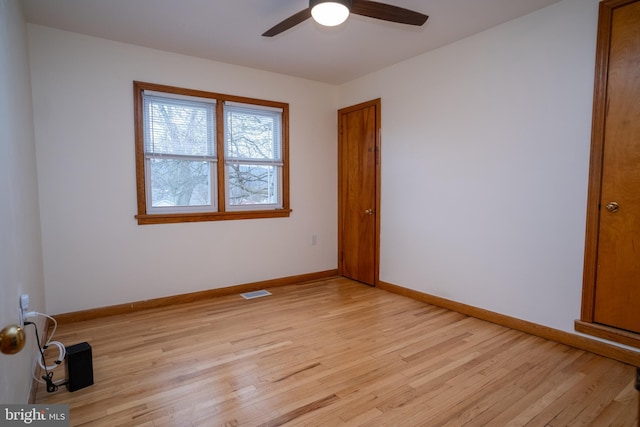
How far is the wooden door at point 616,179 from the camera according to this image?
2287mm

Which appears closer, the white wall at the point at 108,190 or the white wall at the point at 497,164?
the white wall at the point at 497,164

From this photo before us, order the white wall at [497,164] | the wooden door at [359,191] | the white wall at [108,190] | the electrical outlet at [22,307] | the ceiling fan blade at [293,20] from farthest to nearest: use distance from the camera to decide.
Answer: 1. the wooden door at [359,191]
2. the white wall at [108,190]
3. the white wall at [497,164]
4. the ceiling fan blade at [293,20]
5. the electrical outlet at [22,307]

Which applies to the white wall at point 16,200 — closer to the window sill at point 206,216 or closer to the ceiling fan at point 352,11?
the window sill at point 206,216

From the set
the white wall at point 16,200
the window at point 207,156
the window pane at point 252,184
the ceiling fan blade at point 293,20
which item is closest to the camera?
the white wall at point 16,200

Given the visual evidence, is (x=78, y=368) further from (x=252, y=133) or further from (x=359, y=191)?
(x=359, y=191)

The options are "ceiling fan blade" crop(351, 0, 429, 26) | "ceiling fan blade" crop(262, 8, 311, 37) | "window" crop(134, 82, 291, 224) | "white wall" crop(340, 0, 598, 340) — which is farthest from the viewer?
"window" crop(134, 82, 291, 224)

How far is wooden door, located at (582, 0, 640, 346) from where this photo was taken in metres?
2.29

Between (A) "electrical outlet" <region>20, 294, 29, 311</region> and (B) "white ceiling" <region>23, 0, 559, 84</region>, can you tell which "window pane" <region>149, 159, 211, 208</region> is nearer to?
(B) "white ceiling" <region>23, 0, 559, 84</region>

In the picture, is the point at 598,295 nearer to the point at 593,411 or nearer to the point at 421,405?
the point at 593,411

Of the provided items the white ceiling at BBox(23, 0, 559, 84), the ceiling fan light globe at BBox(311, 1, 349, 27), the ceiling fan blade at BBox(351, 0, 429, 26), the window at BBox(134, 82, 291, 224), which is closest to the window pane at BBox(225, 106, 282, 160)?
the window at BBox(134, 82, 291, 224)

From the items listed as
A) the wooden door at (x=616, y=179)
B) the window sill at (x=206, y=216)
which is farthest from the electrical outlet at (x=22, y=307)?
the wooden door at (x=616, y=179)

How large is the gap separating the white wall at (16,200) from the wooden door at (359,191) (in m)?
3.28

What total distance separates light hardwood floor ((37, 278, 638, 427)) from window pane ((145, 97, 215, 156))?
169cm

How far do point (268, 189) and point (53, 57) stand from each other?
237cm
